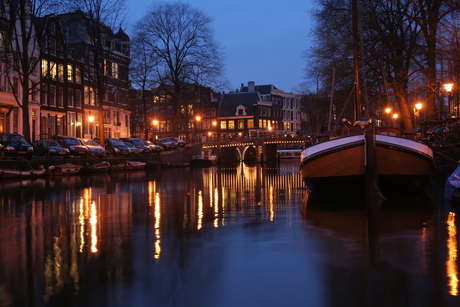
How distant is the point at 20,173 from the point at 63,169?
3.88 m

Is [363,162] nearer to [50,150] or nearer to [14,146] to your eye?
[14,146]

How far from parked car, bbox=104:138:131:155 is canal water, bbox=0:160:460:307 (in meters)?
30.0

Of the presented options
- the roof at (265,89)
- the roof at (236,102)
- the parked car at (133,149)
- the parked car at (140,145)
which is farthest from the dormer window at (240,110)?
the parked car at (133,149)

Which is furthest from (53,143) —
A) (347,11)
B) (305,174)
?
(305,174)

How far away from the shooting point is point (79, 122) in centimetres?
5984

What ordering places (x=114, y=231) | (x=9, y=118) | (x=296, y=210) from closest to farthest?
(x=114, y=231)
(x=296, y=210)
(x=9, y=118)

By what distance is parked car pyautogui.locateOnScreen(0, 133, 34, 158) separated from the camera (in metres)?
31.7

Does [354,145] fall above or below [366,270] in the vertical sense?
above

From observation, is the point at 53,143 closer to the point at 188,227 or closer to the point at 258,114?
the point at 188,227

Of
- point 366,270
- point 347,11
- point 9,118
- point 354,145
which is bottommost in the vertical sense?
point 366,270

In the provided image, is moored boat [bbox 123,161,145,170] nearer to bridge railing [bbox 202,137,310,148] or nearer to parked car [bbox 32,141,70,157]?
parked car [bbox 32,141,70,157]

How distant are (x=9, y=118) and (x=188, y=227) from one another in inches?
1499

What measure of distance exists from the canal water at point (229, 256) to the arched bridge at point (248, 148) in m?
49.6

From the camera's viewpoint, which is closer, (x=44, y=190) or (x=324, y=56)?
(x=44, y=190)
